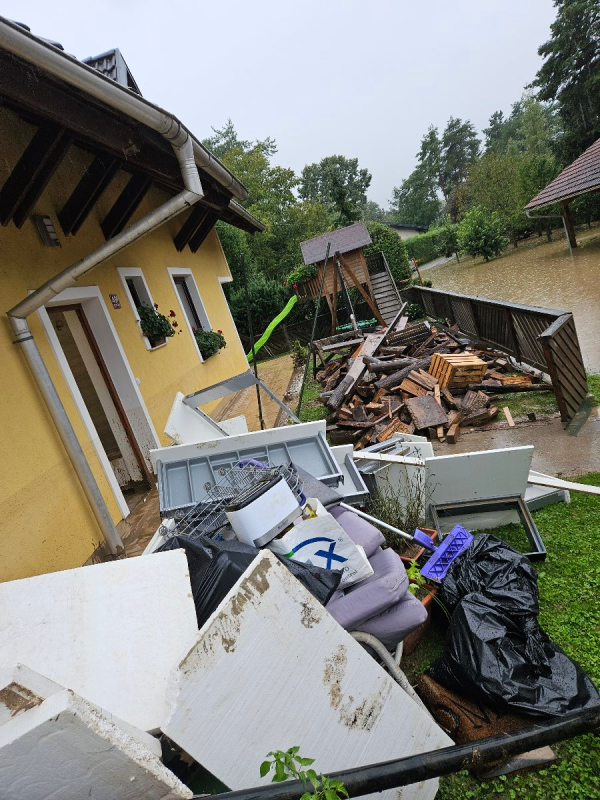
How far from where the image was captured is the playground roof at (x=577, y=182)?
707 inches

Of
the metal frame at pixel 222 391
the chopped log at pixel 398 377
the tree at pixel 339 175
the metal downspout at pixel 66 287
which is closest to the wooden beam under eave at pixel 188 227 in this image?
the chopped log at pixel 398 377

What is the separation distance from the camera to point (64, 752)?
1.09 m

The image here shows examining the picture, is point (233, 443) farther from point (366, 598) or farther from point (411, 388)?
point (411, 388)

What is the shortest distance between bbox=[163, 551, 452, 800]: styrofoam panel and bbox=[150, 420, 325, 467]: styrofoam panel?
255cm

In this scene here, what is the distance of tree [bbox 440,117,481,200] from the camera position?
8369 cm

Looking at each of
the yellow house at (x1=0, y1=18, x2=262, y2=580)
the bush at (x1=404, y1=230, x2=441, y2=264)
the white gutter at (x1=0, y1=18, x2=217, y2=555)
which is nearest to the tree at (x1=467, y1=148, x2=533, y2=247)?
the bush at (x1=404, y1=230, x2=441, y2=264)

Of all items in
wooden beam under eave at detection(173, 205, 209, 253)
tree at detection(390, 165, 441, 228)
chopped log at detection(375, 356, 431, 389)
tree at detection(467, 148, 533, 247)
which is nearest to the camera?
chopped log at detection(375, 356, 431, 389)

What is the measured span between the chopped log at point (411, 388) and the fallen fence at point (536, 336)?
189 centimetres

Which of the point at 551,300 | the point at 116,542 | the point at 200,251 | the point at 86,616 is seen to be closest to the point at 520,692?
the point at 86,616

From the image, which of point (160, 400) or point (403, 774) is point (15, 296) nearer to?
point (160, 400)

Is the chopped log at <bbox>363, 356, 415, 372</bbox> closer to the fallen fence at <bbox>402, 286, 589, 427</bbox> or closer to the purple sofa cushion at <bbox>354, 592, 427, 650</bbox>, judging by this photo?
the fallen fence at <bbox>402, 286, 589, 427</bbox>

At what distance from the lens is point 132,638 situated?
1.87 m

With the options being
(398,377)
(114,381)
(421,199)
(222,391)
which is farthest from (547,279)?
(421,199)

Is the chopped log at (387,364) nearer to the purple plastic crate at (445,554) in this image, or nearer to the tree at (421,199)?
the purple plastic crate at (445,554)
